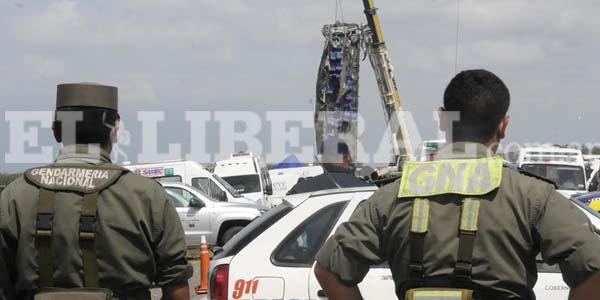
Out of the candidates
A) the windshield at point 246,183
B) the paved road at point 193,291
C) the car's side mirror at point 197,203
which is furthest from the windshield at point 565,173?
A: the paved road at point 193,291

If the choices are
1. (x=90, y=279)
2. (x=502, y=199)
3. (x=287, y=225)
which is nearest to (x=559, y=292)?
(x=287, y=225)

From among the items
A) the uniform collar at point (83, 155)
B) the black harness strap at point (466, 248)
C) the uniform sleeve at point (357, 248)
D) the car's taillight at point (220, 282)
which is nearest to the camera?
the black harness strap at point (466, 248)

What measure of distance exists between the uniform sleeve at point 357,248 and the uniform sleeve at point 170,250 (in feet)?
2.24

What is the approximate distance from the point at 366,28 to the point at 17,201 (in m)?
35.0

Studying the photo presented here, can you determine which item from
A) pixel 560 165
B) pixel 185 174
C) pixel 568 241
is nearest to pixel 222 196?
pixel 185 174

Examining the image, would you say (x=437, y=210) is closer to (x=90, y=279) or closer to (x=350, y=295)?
(x=350, y=295)

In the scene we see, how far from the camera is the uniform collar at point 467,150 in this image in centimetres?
Answer: 270

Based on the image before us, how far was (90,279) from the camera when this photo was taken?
3000 mm

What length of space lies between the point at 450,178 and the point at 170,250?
1.10 m

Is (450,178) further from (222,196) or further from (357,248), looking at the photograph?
(222,196)

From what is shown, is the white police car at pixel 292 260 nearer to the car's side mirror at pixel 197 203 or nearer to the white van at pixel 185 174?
the car's side mirror at pixel 197 203

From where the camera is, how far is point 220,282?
5.20 meters

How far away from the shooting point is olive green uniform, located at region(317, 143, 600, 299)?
2.46 metres

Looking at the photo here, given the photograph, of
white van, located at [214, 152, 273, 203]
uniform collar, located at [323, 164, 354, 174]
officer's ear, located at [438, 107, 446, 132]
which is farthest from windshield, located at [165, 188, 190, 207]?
officer's ear, located at [438, 107, 446, 132]
